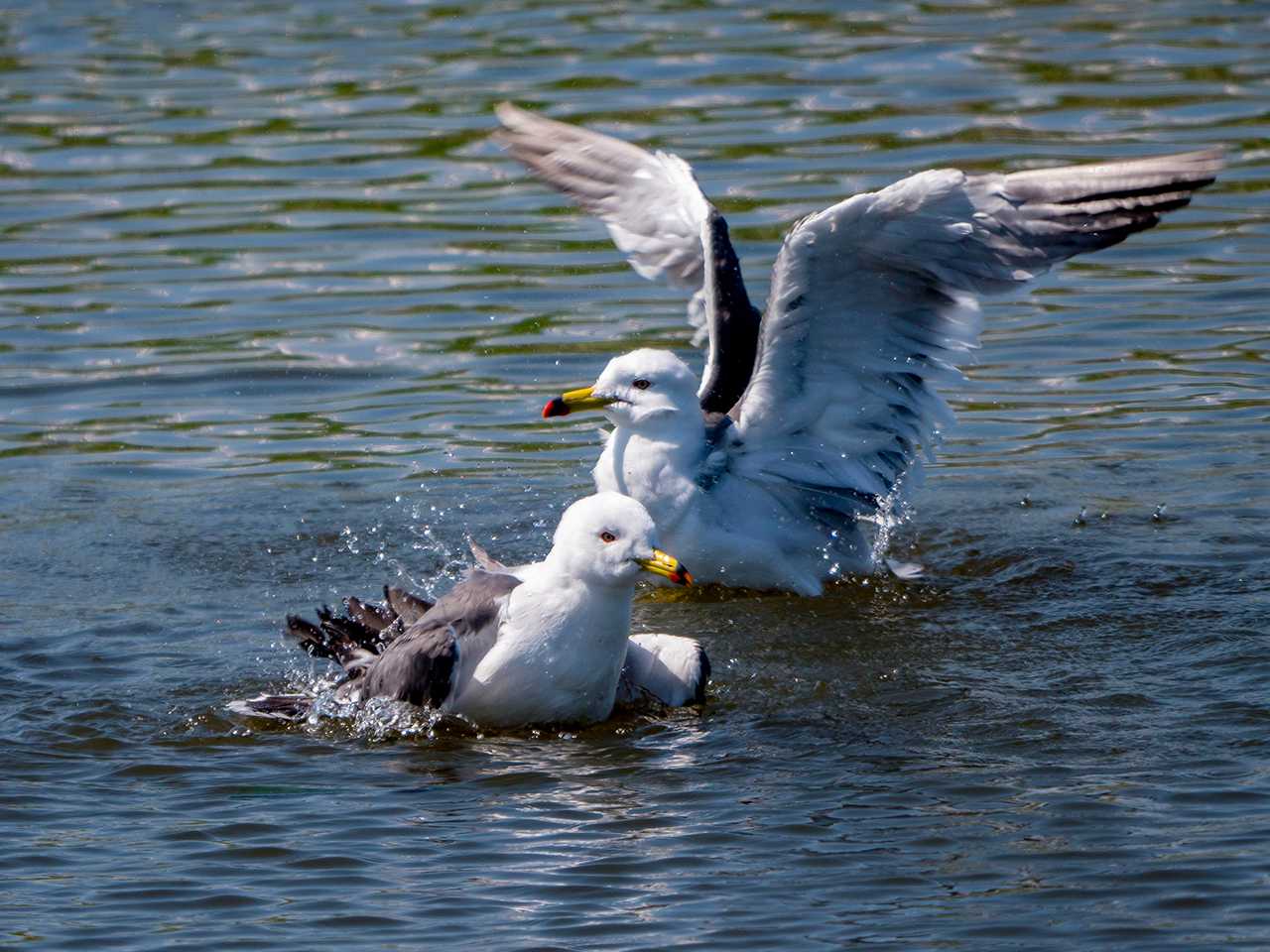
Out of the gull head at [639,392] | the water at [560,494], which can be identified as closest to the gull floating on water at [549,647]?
A: the water at [560,494]

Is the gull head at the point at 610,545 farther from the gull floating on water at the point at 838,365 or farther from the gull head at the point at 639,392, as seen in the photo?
the gull head at the point at 639,392

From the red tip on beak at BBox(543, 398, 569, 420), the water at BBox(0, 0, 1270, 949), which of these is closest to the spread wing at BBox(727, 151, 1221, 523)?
the water at BBox(0, 0, 1270, 949)

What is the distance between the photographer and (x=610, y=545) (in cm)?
712

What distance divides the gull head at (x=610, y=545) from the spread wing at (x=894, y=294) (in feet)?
5.85

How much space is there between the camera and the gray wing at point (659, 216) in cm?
975

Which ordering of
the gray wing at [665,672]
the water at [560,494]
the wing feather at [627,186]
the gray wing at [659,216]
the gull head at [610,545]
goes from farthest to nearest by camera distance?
the wing feather at [627,186] → the gray wing at [659,216] → the gray wing at [665,672] → the gull head at [610,545] → the water at [560,494]

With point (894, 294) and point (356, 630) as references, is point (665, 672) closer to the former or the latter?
point (356, 630)

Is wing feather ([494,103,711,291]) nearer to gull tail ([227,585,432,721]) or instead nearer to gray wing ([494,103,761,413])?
gray wing ([494,103,761,413])

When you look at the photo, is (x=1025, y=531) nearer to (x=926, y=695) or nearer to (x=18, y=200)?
(x=926, y=695)

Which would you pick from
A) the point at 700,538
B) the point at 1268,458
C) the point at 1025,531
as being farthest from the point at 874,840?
the point at 1268,458

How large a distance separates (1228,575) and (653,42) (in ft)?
36.4

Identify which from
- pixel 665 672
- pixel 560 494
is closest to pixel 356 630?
pixel 665 672

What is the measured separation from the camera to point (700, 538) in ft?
29.5

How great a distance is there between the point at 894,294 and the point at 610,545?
94.1 inches
